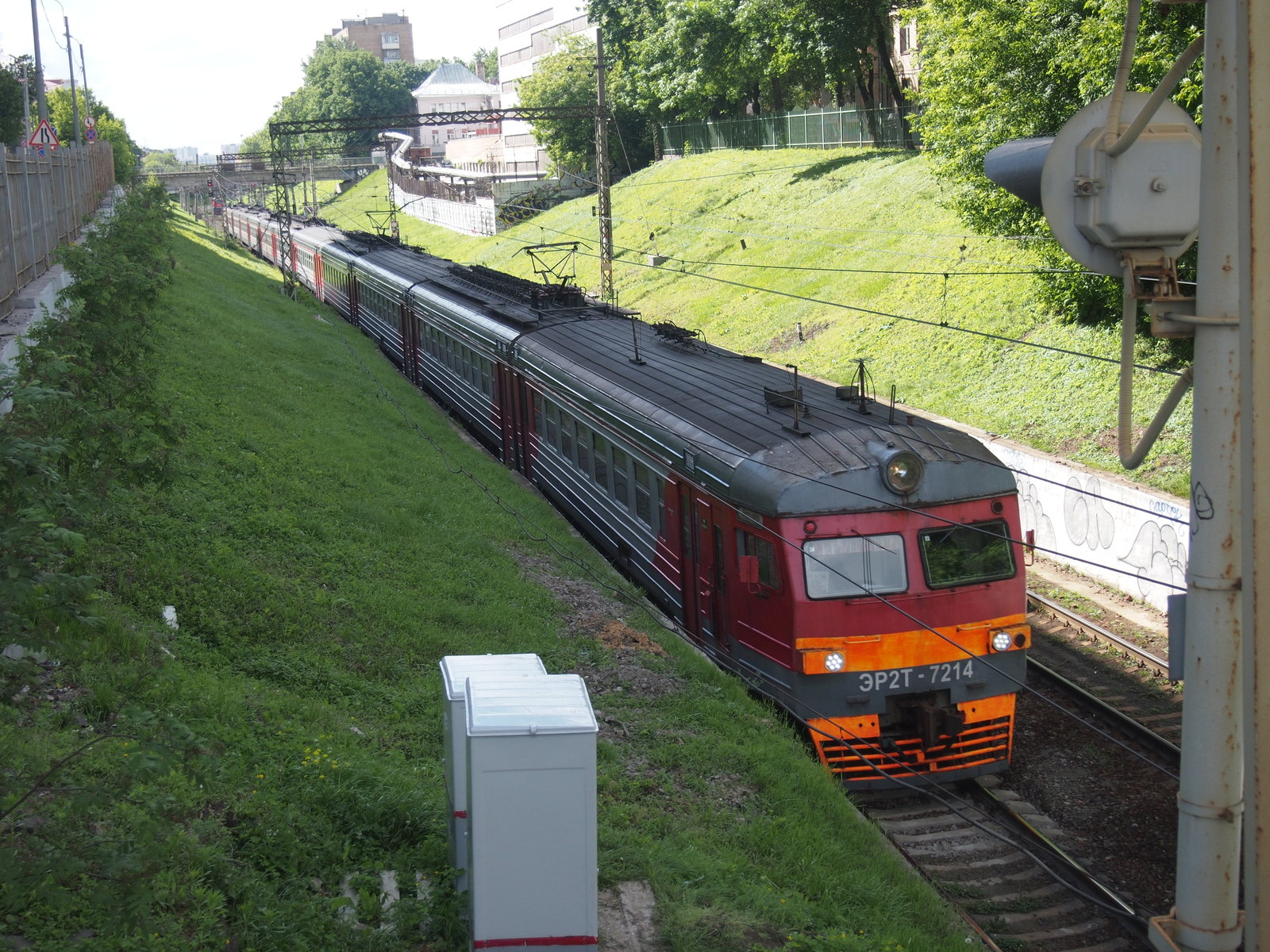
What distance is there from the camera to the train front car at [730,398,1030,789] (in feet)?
32.7

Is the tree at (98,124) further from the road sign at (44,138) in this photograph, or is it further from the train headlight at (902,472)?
the train headlight at (902,472)

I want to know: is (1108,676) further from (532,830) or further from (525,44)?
(525,44)

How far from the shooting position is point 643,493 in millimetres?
13391

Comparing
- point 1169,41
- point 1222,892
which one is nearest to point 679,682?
point 1222,892

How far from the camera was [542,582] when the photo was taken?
13898 mm

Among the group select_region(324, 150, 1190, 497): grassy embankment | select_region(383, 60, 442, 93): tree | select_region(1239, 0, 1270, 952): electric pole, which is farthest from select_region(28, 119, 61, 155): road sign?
select_region(383, 60, 442, 93): tree

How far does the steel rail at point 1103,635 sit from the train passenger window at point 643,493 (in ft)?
18.7

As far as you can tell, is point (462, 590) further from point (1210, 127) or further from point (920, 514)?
point (1210, 127)

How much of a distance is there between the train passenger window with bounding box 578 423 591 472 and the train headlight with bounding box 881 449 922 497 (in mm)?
6065

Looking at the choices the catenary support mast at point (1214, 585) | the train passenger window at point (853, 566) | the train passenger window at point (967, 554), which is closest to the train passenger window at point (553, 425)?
the train passenger window at point (853, 566)

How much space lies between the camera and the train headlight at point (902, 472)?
1002 centimetres

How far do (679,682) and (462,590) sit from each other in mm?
2976

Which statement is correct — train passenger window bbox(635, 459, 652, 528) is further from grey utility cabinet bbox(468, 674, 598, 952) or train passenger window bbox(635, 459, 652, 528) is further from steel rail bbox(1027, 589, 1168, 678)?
grey utility cabinet bbox(468, 674, 598, 952)

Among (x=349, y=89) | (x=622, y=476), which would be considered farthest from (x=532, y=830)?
(x=349, y=89)
